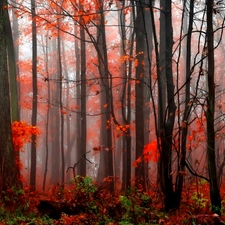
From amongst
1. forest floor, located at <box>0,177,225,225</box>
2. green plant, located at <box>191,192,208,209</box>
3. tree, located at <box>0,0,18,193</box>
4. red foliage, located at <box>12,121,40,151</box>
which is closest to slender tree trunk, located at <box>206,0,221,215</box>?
forest floor, located at <box>0,177,225,225</box>

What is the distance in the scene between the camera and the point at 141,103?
10.9 meters

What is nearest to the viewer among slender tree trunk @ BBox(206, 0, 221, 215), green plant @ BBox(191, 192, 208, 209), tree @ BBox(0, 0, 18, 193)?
slender tree trunk @ BBox(206, 0, 221, 215)

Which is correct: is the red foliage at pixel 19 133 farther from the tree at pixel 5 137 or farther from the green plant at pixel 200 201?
the green plant at pixel 200 201

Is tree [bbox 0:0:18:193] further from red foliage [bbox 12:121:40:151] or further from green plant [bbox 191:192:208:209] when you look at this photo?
green plant [bbox 191:192:208:209]

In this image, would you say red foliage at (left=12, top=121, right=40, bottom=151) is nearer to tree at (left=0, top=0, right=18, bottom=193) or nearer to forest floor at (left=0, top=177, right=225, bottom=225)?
tree at (left=0, top=0, right=18, bottom=193)

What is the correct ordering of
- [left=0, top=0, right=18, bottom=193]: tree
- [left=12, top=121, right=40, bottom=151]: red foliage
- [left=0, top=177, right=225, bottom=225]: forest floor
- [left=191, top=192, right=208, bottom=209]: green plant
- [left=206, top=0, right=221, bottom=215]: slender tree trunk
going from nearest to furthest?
[left=206, top=0, right=221, bottom=215]: slender tree trunk
[left=0, top=177, right=225, bottom=225]: forest floor
[left=191, top=192, right=208, bottom=209]: green plant
[left=0, top=0, right=18, bottom=193]: tree
[left=12, top=121, right=40, bottom=151]: red foliage

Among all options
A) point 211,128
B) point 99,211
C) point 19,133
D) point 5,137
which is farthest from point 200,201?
point 19,133

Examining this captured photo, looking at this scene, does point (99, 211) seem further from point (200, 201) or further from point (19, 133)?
point (19, 133)

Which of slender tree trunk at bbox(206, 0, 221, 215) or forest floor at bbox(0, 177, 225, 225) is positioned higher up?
slender tree trunk at bbox(206, 0, 221, 215)

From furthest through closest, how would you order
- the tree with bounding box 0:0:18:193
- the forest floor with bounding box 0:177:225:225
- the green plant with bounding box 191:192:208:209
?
the tree with bounding box 0:0:18:193, the green plant with bounding box 191:192:208:209, the forest floor with bounding box 0:177:225:225

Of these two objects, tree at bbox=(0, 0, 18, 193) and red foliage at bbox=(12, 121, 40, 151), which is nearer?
tree at bbox=(0, 0, 18, 193)

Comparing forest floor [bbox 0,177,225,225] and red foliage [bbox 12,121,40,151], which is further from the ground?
red foliage [bbox 12,121,40,151]

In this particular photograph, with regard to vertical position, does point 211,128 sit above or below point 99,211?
above

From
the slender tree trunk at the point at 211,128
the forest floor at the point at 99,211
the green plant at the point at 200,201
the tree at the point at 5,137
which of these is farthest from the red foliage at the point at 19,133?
the slender tree trunk at the point at 211,128
